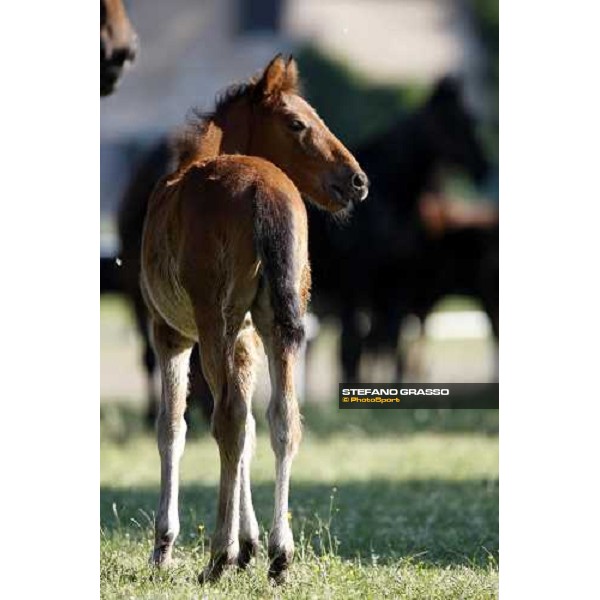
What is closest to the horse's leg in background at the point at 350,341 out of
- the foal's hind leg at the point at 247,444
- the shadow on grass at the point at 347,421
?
the shadow on grass at the point at 347,421

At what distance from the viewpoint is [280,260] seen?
5.59 metres

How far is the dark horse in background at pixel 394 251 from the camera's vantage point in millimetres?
10805

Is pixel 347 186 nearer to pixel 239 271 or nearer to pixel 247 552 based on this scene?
pixel 239 271

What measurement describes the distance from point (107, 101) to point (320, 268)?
3.86 meters

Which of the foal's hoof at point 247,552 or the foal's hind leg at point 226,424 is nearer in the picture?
the foal's hind leg at point 226,424

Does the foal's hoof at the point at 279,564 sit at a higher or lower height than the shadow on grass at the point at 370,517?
higher

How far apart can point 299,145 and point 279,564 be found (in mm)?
1971

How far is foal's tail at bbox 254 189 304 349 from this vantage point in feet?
18.2

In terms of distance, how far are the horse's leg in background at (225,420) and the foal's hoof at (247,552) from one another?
0.13 metres

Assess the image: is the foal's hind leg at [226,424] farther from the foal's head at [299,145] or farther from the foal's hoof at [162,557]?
the foal's head at [299,145]

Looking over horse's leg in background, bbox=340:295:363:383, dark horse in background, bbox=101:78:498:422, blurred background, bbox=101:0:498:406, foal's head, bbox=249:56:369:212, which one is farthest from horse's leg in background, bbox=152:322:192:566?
horse's leg in background, bbox=340:295:363:383

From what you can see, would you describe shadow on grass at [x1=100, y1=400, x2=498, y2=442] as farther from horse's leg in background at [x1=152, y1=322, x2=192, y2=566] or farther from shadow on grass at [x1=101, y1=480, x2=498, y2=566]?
horse's leg in background at [x1=152, y1=322, x2=192, y2=566]
